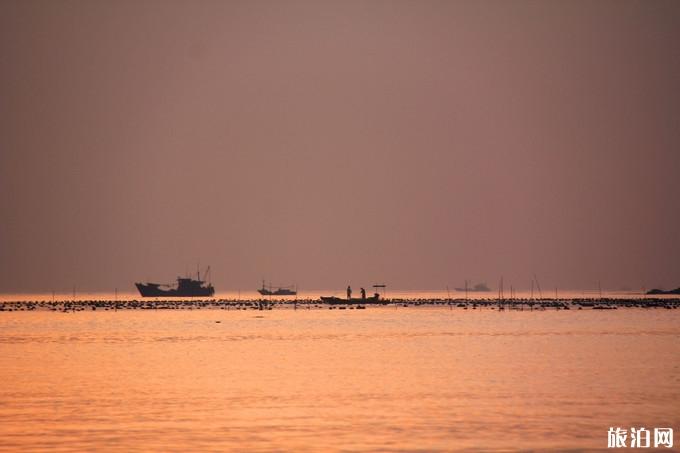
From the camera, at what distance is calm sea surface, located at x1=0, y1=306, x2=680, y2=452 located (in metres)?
28.4

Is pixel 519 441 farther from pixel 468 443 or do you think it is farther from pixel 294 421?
pixel 294 421

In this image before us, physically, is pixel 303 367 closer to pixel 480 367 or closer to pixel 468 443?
pixel 480 367

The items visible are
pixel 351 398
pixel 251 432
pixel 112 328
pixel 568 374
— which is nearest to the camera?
pixel 251 432

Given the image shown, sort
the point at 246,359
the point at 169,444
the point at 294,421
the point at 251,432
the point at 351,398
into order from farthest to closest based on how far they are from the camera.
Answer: the point at 246,359 → the point at 351,398 → the point at 294,421 → the point at 251,432 → the point at 169,444

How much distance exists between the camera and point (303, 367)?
53.3m

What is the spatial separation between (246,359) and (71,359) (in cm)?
1047

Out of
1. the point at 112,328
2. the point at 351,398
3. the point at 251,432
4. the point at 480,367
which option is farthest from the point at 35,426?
the point at 112,328

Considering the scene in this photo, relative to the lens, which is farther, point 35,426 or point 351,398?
point 351,398

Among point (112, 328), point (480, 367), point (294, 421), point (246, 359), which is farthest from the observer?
point (112, 328)

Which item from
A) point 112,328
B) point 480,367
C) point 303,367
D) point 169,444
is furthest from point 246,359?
point 112,328

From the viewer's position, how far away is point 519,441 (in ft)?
90.8

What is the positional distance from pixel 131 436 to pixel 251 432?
335 cm

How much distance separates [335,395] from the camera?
39.4 meters

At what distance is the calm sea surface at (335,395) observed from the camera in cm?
2844
